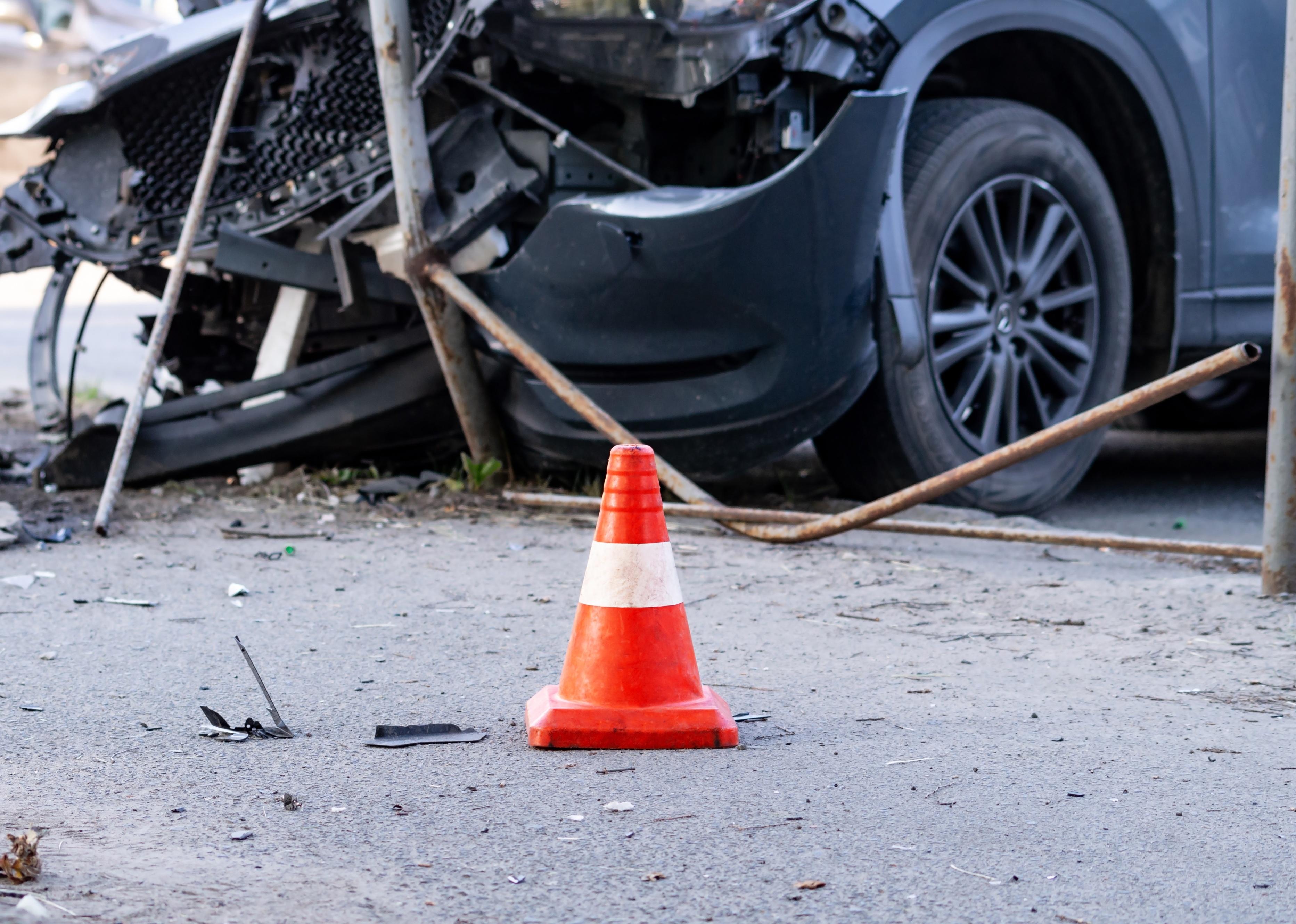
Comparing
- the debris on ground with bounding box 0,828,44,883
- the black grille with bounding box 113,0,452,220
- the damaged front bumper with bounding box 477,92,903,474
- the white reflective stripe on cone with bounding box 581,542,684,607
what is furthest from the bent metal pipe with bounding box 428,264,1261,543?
the debris on ground with bounding box 0,828,44,883

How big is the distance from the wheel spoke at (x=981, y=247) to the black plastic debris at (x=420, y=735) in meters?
2.93

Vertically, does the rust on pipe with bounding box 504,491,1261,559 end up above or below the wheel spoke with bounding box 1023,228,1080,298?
below

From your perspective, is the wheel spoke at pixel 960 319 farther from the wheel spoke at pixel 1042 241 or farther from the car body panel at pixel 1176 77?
the car body panel at pixel 1176 77

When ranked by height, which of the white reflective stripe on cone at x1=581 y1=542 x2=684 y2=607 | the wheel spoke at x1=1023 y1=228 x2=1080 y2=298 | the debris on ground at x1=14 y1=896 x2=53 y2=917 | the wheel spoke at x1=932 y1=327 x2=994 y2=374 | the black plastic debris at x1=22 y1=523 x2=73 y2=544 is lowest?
the debris on ground at x1=14 y1=896 x2=53 y2=917

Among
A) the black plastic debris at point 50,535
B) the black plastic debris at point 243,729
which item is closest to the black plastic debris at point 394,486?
the black plastic debris at point 50,535

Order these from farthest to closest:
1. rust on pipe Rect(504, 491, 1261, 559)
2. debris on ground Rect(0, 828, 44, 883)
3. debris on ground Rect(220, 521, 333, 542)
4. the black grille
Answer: the black grille < debris on ground Rect(220, 521, 333, 542) < rust on pipe Rect(504, 491, 1261, 559) < debris on ground Rect(0, 828, 44, 883)

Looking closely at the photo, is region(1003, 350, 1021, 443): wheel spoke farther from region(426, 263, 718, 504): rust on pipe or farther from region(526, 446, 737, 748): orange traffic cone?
region(526, 446, 737, 748): orange traffic cone

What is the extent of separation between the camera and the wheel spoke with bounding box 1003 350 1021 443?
16.0 feet

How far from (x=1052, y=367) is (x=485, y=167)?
Answer: 2.10 m

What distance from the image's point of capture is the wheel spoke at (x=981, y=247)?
4734mm

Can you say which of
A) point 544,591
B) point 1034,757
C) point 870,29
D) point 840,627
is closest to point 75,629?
point 544,591

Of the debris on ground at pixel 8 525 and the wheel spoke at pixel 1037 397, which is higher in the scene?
the wheel spoke at pixel 1037 397

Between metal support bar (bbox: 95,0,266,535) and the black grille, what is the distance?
0.16 meters

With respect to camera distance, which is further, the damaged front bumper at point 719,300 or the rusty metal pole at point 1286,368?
the damaged front bumper at point 719,300
